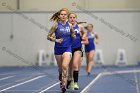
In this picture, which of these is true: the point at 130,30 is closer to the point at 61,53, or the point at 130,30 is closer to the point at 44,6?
the point at 44,6

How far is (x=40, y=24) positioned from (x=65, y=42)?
15.4 metres

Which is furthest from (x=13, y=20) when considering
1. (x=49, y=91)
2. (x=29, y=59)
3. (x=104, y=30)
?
(x=49, y=91)

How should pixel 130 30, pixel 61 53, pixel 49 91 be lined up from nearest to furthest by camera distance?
1. pixel 61 53
2. pixel 49 91
3. pixel 130 30

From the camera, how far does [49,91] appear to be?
1227cm

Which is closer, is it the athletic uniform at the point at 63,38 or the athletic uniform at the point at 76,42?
the athletic uniform at the point at 63,38

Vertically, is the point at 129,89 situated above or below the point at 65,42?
below

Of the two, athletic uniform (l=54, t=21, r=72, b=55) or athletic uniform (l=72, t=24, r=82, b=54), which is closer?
athletic uniform (l=54, t=21, r=72, b=55)

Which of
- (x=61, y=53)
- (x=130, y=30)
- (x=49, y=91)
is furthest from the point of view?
(x=130, y=30)

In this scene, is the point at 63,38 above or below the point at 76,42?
above

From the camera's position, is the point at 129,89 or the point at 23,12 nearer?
the point at 129,89

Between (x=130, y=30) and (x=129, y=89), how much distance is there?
14.3 m

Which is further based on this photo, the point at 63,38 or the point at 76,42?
the point at 76,42

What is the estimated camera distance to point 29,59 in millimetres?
26953

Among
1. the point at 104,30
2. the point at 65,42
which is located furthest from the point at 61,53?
the point at 104,30
